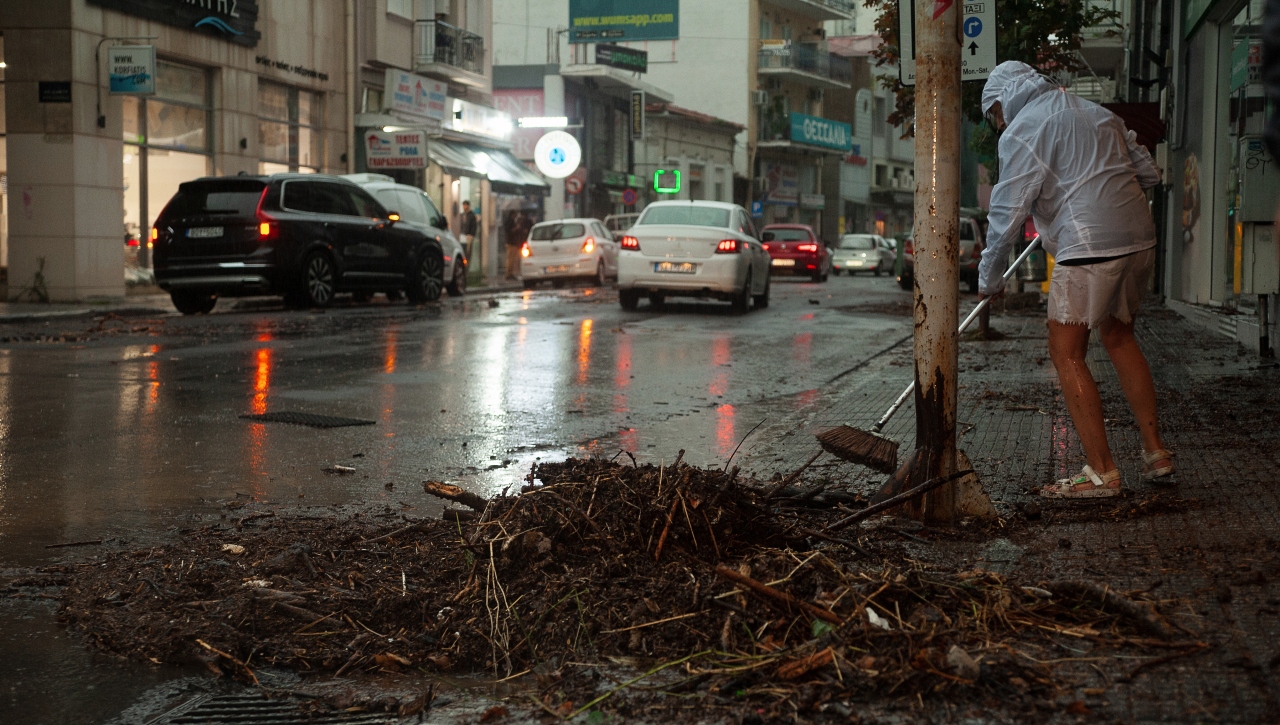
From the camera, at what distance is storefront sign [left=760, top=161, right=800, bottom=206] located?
219 feet

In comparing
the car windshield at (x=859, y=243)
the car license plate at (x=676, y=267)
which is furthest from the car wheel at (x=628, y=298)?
the car windshield at (x=859, y=243)

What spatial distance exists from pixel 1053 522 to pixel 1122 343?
106cm

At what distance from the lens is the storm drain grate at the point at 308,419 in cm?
814

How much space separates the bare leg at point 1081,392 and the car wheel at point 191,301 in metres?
16.0

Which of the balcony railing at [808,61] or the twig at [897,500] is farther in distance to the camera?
the balcony railing at [808,61]

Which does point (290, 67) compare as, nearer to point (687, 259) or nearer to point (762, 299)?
point (762, 299)

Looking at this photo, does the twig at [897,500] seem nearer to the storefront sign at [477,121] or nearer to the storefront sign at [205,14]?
the storefront sign at [205,14]

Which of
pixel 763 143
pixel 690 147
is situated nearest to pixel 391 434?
pixel 690 147

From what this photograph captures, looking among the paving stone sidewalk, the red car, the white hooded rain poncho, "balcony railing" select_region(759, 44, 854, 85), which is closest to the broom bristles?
the paving stone sidewalk

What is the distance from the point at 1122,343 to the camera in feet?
18.2

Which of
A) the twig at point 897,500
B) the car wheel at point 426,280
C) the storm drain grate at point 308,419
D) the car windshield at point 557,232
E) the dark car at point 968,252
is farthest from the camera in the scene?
the car windshield at point 557,232

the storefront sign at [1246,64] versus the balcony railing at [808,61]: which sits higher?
the balcony railing at [808,61]

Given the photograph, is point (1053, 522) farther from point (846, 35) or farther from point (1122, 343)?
point (846, 35)

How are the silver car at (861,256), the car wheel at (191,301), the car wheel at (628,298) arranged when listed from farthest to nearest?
the silver car at (861,256) < the car wheel at (628,298) < the car wheel at (191,301)
